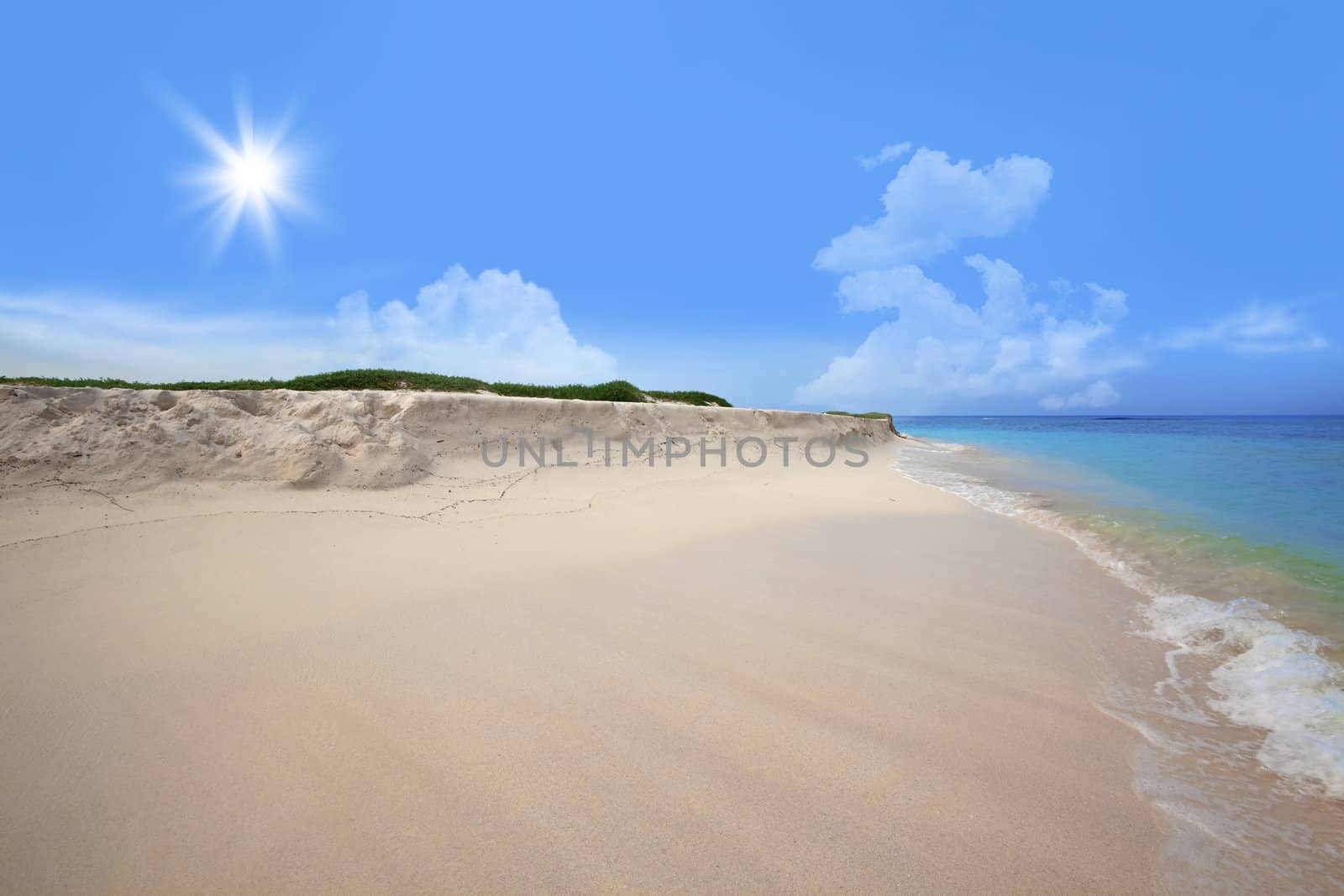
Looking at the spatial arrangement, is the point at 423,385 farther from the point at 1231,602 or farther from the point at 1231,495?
the point at 1231,495

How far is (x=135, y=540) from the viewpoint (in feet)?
14.1

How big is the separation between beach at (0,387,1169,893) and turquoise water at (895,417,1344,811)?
0.29m

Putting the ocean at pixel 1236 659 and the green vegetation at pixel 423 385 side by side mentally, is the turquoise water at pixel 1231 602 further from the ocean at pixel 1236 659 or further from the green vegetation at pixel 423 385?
the green vegetation at pixel 423 385

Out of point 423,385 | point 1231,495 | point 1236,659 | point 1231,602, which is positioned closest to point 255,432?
point 423,385

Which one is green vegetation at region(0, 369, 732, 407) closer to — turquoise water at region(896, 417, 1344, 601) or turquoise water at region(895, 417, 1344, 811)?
turquoise water at region(895, 417, 1344, 811)

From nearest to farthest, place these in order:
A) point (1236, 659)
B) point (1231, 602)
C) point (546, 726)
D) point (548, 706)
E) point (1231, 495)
A: point (546, 726) → point (548, 706) → point (1236, 659) → point (1231, 602) → point (1231, 495)

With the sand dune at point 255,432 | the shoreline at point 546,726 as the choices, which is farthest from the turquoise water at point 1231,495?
the sand dune at point 255,432

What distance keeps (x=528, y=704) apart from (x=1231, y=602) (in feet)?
17.5

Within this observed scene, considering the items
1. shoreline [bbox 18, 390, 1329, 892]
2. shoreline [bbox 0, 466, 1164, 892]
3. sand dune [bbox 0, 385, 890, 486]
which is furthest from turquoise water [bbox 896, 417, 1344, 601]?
sand dune [bbox 0, 385, 890, 486]

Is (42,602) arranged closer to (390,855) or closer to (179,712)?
(179,712)

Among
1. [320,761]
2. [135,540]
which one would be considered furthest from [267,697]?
[135,540]

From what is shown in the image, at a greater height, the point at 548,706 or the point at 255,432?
the point at 255,432

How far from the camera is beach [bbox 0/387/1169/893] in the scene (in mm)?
1571

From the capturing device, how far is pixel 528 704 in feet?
7.50
